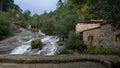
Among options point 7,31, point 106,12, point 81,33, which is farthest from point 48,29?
point 106,12

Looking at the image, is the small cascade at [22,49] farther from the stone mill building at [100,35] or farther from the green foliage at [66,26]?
the stone mill building at [100,35]

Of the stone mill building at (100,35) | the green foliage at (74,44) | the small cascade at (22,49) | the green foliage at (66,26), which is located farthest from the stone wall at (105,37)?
the small cascade at (22,49)

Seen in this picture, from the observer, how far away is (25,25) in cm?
5388

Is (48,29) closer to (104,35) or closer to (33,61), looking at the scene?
(104,35)

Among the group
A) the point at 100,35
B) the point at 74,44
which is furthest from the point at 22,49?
the point at 100,35

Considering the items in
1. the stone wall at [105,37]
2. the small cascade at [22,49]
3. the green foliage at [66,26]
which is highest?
the green foliage at [66,26]

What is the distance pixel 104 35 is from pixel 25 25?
32.0 meters

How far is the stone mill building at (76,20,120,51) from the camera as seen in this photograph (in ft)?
76.5

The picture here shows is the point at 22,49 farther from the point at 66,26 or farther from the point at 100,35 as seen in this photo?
the point at 100,35

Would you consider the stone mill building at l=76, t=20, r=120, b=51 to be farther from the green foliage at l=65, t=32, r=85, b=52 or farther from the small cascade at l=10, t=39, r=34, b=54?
the small cascade at l=10, t=39, r=34, b=54

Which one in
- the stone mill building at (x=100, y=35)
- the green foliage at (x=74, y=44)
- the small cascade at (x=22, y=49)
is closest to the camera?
the stone mill building at (x=100, y=35)

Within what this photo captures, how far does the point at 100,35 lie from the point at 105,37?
28.8 inches

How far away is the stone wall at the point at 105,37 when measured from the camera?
920 inches

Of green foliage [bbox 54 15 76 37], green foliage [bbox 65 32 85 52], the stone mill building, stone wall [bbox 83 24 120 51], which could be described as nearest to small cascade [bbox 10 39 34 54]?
green foliage [bbox 54 15 76 37]
